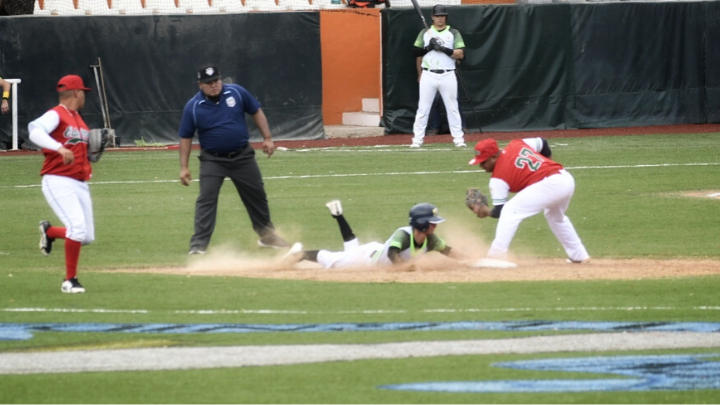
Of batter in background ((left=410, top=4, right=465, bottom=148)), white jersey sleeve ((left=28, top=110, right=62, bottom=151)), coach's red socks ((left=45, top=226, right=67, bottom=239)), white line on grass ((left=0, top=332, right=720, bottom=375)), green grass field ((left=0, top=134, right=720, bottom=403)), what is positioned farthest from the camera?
batter in background ((left=410, top=4, right=465, bottom=148))

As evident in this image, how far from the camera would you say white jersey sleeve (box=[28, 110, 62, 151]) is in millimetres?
9992

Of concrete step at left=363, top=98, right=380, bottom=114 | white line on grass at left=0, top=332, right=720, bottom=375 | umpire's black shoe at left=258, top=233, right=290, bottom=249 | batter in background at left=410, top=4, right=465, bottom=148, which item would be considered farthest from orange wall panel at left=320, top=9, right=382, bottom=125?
white line on grass at left=0, top=332, right=720, bottom=375

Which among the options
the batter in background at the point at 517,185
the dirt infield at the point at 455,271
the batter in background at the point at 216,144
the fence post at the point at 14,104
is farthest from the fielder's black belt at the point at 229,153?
the fence post at the point at 14,104

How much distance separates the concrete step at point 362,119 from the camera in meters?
28.0

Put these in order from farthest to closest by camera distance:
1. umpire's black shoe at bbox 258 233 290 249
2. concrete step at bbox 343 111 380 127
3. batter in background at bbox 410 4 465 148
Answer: concrete step at bbox 343 111 380 127, batter in background at bbox 410 4 465 148, umpire's black shoe at bbox 258 233 290 249

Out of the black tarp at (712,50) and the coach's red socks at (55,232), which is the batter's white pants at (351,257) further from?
the black tarp at (712,50)

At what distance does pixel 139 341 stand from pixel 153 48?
17.8 meters

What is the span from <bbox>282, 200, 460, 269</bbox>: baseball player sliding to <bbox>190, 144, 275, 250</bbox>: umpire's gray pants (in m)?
1.32

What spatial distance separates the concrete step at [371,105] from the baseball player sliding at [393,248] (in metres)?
16.3

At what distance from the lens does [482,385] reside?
740 centimetres

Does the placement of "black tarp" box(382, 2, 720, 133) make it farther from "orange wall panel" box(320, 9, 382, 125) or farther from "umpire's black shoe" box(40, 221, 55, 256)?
"umpire's black shoe" box(40, 221, 55, 256)

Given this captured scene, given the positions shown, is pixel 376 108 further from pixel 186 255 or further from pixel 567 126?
pixel 186 255

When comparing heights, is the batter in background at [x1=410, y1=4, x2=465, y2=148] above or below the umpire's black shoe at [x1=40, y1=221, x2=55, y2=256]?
above

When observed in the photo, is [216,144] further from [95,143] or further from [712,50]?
[712,50]
